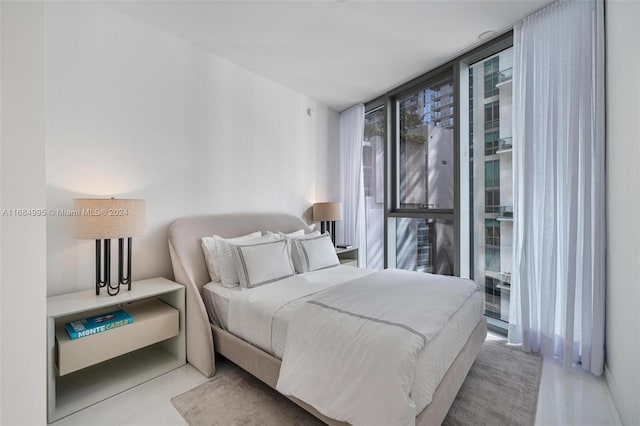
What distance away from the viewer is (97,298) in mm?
1926

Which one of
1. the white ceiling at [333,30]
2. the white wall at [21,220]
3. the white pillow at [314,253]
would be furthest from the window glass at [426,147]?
the white wall at [21,220]

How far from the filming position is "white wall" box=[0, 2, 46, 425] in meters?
0.53

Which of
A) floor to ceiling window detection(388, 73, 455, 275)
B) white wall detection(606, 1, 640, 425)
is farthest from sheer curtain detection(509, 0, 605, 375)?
floor to ceiling window detection(388, 73, 455, 275)

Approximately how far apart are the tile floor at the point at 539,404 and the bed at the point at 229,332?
0.87 feet

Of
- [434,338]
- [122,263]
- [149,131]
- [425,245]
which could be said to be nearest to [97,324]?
[122,263]

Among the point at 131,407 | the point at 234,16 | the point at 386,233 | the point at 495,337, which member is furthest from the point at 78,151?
the point at 495,337

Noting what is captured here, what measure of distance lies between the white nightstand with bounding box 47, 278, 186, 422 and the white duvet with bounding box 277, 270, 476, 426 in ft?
3.53

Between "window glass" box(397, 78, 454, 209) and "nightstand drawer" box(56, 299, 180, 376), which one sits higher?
"window glass" box(397, 78, 454, 209)

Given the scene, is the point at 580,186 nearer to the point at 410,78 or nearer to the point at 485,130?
the point at 485,130

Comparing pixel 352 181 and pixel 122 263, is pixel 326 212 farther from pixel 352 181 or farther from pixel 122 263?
pixel 122 263

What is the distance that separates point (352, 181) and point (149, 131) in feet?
8.60

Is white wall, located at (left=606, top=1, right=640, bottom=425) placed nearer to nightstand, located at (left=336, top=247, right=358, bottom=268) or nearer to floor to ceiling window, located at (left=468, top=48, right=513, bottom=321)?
floor to ceiling window, located at (left=468, top=48, right=513, bottom=321)

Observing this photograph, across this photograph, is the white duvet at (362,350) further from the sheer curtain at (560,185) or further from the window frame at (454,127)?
the window frame at (454,127)

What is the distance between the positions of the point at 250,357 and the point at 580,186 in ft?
8.51
